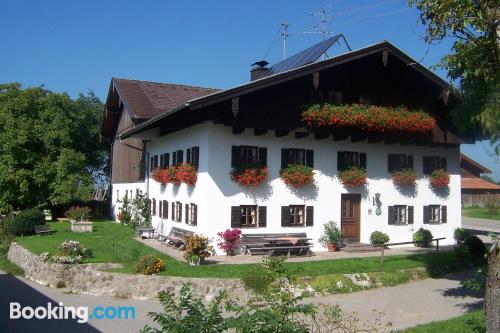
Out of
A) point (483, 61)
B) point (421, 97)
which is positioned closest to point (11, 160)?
point (421, 97)

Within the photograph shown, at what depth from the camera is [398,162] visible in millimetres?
21266

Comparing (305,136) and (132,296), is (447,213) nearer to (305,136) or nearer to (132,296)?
(305,136)

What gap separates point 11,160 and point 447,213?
23.9 m

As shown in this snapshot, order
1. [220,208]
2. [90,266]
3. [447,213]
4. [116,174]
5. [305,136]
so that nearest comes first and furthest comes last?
1. [90,266]
2. [220,208]
3. [305,136]
4. [447,213]
5. [116,174]

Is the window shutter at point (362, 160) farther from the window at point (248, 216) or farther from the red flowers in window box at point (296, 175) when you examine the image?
the window at point (248, 216)

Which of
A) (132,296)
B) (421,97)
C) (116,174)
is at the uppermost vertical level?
(421,97)

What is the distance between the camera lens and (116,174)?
33062 millimetres

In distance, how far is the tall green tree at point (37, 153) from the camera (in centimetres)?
2909

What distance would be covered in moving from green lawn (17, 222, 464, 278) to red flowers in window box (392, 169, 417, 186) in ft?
12.0

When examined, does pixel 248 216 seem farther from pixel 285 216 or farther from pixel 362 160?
pixel 362 160

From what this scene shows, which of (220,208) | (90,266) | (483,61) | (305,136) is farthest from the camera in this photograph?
(305,136)

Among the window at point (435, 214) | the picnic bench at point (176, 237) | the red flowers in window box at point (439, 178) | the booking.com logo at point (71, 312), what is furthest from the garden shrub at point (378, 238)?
the booking.com logo at point (71, 312)

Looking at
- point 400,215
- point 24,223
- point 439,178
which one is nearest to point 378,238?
point 400,215

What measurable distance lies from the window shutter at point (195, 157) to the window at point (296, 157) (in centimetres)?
314
